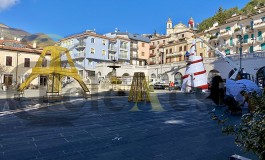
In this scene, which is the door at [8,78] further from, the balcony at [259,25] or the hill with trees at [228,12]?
the hill with trees at [228,12]

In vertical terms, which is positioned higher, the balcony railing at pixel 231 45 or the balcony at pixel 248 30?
the balcony at pixel 248 30

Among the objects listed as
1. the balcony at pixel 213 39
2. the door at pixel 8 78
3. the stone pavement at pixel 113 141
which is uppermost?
the balcony at pixel 213 39

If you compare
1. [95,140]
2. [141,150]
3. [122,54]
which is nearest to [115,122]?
[95,140]

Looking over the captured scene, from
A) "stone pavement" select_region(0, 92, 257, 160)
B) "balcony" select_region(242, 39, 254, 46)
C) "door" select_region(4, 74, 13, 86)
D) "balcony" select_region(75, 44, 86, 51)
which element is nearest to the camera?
"stone pavement" select_region(0, 92, 257, 160)

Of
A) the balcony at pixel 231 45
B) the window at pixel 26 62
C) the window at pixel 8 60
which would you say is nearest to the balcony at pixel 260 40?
the balcony at pixel 231 45

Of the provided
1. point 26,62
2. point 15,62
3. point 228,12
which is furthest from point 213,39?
point 15,62

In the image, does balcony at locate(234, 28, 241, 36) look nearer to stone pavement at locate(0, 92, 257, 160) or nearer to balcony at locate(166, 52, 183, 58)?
balcony at locate(166, 52, 183, 58)

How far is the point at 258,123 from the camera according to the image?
93.3 inches


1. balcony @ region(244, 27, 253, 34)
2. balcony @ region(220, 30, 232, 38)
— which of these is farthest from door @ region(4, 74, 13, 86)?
balcony @ region(244, 27, 253, 34)

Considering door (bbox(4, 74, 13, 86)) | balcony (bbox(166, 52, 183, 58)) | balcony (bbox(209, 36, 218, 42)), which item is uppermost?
balcony (bbox(209, 36, 218, 42))

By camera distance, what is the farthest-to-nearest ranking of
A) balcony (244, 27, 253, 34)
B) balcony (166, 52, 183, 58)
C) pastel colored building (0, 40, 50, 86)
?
1. balcony (166, 52, 183, 58)
2. balcony (244, 27, 253, 34)
3. pastel colored building (0, 40, 50, 86)

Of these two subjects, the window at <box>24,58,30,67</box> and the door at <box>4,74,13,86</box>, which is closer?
the door at <box>4,74,13,86</box>

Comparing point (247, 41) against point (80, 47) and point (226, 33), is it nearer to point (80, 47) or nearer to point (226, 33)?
point (226, 33)

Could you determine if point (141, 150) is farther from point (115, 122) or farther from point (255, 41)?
point (255, 41)
